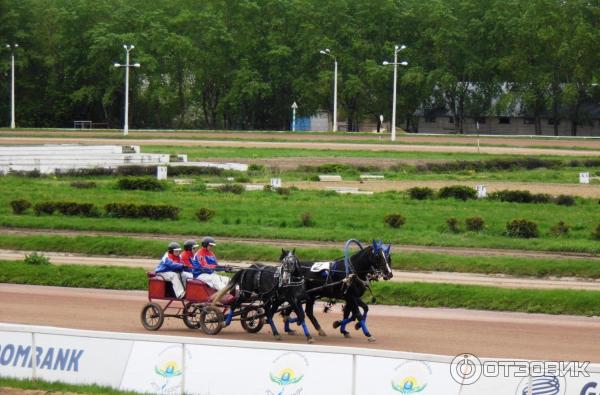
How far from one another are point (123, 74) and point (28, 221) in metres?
57.6

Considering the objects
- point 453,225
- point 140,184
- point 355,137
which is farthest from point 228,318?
point 355,137

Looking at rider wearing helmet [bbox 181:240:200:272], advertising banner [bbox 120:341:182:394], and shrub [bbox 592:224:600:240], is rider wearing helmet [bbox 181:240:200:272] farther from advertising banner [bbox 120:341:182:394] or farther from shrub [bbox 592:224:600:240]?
shrub [bbox 592:224:600:240]

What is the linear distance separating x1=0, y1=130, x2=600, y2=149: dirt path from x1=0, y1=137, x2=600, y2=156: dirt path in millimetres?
3310

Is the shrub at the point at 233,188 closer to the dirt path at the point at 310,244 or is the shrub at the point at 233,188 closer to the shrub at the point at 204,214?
the shrub at the point at 204,214

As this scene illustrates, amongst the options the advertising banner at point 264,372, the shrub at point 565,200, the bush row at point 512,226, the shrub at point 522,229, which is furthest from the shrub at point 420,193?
the advertising banner at point 264,372

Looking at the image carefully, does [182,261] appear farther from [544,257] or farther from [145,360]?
[544,257]

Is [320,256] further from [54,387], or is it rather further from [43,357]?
[54,387]

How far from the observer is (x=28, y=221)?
36188 millimetres

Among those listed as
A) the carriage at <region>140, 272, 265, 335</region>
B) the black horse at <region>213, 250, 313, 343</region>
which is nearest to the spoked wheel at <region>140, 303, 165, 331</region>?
the carriage at <region>140, 272, 265, 335</region>

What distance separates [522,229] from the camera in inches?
1305

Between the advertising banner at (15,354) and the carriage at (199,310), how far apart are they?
4049mm

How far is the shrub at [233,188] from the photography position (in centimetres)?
4341

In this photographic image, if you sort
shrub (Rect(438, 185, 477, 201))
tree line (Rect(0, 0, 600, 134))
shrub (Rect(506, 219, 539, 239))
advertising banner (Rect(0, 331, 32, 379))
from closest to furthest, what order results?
1. advertising banner (Rect(0, 331, 32, 379))
2. shrub (Rect(506, 219, 539, 239))
3. shrub (Rect(438, 185, 477, 201))
4. tree line (Rect(0, 0, 600, 134))

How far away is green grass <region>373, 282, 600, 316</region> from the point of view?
902 inches
